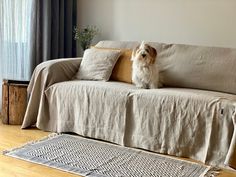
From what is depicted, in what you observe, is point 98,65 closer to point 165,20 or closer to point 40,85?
point 40,85

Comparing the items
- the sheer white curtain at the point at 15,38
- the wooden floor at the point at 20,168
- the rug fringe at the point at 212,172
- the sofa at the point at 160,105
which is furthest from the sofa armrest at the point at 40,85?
the rug fringe at the point at 212,172

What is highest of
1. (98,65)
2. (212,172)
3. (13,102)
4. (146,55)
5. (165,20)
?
(165,20)

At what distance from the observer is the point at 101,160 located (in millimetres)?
2689

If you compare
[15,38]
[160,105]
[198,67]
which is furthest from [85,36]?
[160,105]

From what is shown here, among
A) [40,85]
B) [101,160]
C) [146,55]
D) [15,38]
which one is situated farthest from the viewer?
[15,38]

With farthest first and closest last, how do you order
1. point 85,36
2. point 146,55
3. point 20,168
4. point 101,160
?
point 85,36 → point 146,55 → point 101,160 → point 20,168

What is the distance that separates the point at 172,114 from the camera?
9.27 feet

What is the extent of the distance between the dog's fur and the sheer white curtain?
1409 mm

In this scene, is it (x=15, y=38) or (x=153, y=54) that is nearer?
(x=153, y=54)

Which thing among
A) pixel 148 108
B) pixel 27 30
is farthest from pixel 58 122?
pixel 27 30

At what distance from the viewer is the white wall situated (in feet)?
12.2

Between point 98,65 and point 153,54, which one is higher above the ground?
point 153,54

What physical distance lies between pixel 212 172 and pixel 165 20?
200cm

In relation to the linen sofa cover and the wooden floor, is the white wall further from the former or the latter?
the wooden floor
